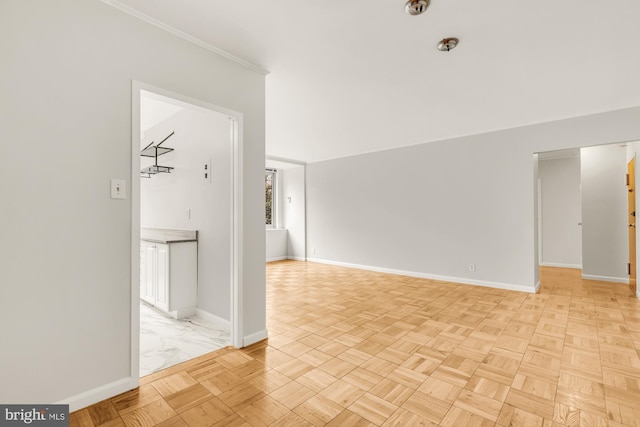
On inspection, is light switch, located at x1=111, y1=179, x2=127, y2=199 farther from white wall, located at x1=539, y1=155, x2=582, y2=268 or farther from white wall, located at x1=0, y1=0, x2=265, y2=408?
white wall, located at x1=539, y1=155, x2=582, y2=268

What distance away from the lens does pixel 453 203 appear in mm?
4988

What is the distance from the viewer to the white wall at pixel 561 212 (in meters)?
6.28

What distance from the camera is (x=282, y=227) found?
7.96 m

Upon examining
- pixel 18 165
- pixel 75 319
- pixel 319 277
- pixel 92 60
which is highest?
pixel 92 60

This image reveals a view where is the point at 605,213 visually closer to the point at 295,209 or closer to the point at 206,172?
the point at 295,209

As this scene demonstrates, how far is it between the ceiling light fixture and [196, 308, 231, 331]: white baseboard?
3138 millimetres

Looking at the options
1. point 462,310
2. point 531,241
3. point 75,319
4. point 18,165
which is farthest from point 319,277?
point 18,165

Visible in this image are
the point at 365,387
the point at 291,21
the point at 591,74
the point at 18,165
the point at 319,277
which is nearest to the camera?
the point at 18,165

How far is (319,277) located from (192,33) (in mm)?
4252

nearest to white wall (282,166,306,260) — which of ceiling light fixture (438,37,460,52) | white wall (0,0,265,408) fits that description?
ceiling light fixture (438,37,460,52)

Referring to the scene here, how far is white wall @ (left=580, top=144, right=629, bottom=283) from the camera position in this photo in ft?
16.3

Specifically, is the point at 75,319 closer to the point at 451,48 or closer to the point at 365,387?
the point at 365,387

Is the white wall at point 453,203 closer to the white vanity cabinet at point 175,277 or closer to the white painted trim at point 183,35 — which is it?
the white painted trim at point 183,35

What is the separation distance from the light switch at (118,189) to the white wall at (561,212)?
Result: 7.92 m
